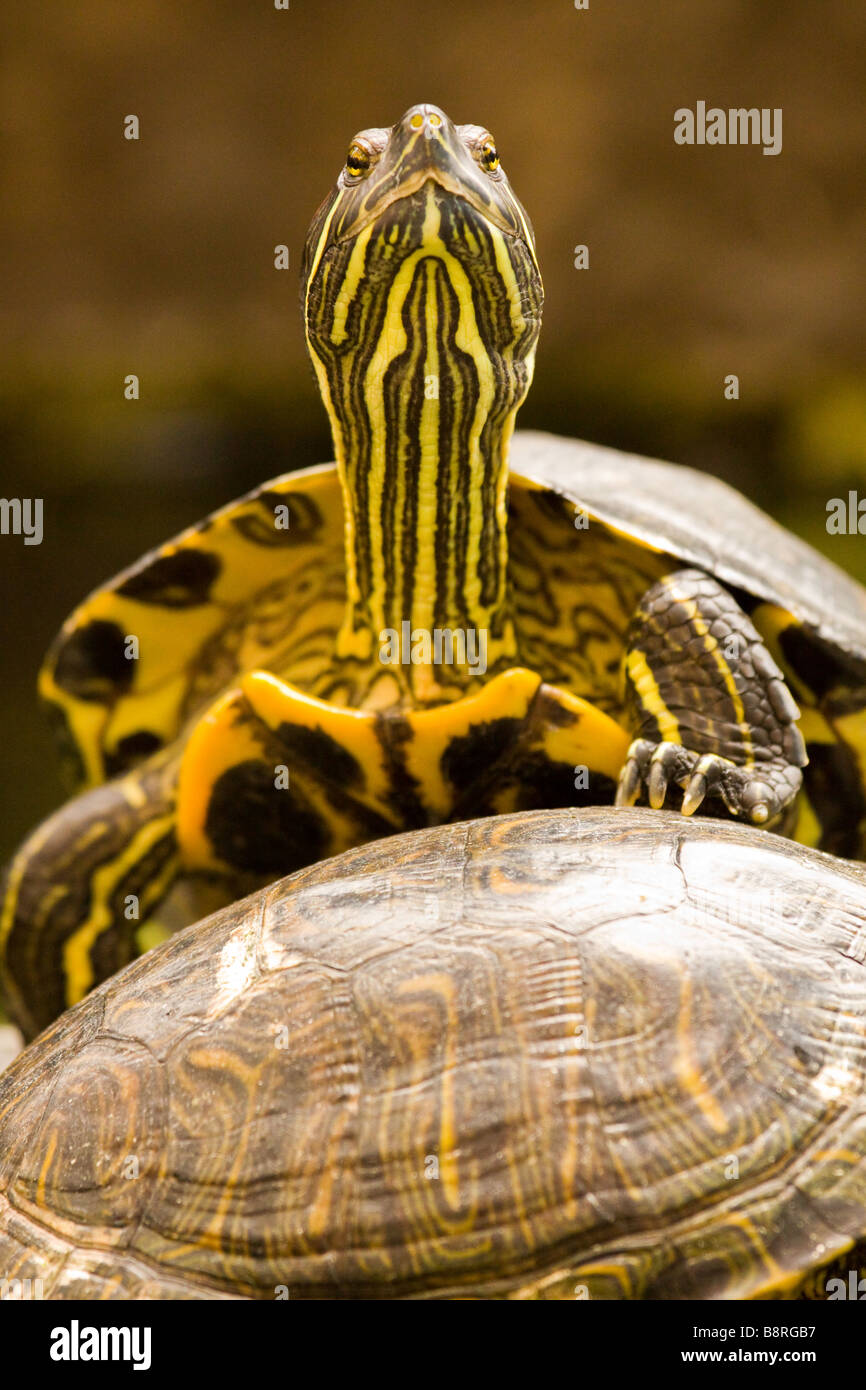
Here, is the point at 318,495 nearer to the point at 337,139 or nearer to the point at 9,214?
the point at 337,139

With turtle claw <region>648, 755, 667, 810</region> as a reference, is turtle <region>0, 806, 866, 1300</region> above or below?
below

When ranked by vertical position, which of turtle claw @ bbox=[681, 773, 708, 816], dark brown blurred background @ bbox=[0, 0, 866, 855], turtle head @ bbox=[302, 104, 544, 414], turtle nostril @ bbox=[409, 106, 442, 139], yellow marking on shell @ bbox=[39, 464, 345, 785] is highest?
dark brown blurred background @ bbox=[0, 0, 866, 855]

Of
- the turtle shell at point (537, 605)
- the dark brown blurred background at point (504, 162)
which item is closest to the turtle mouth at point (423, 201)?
the turtle shell at point (537, 605)

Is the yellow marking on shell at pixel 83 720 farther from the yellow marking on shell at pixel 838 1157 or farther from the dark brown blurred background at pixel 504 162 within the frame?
the dark brown blurred background at pixel 504 162

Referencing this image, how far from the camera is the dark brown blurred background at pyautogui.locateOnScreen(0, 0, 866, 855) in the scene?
14.2 feet

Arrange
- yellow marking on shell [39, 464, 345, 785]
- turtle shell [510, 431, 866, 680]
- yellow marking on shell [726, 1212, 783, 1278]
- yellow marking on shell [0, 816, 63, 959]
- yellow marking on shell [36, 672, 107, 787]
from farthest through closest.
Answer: yellow marking on shell [36, 672, 107, 787] < yellow marking on shell [0, 816, 63, 959] < yellow marking on shell [39, 464, 345, 785] < turtle shell [510, 431, 866, 680] < yellow marking on shell [726, 1212, 783, 1278]

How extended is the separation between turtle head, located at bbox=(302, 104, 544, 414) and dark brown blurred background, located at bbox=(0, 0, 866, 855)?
3081 mm

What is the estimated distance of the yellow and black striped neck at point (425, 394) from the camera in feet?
5.15

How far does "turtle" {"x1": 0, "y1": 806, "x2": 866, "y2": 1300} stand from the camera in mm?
1129

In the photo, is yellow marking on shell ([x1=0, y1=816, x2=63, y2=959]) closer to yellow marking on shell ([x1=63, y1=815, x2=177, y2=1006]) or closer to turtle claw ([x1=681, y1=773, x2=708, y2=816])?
yellow marking on shell ([x1=63, y1=815, x2=177, y2=1006])

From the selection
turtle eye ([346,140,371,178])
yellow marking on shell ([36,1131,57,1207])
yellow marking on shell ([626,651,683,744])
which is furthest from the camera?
yellow marking on shell ([626,651,683,744])

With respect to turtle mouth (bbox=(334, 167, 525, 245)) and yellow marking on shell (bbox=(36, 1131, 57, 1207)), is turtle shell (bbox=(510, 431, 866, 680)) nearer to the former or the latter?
turtle mouth (bbox=(334, 167, 525, 245))

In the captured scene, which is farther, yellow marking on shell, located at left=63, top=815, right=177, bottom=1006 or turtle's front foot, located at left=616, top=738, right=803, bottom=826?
yellow marking on shell, located at left=63, top=815, right=177, bottom=1006

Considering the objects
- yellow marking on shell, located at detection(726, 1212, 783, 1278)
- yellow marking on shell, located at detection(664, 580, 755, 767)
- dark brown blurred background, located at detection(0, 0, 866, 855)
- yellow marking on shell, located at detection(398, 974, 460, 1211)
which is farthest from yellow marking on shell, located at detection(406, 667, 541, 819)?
dark brown blurred background, located at detection(0, 0, 866, 855)
